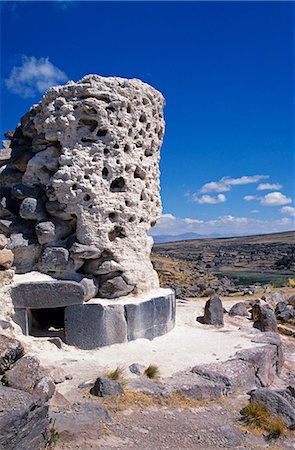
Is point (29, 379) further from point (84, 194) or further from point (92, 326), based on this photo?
point (84, 194)

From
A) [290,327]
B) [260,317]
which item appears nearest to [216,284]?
[290,327]

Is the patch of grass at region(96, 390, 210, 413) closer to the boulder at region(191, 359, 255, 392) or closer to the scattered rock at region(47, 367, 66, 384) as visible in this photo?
the boulder at region(191, 359, 255, 392)

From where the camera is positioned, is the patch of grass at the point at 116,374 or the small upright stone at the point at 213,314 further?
the small upright stone at the point at 213,314

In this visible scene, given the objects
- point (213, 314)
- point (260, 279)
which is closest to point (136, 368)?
point (213, 314)

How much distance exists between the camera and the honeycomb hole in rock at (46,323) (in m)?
7.99

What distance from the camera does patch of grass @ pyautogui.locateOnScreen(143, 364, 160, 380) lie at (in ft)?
21.1

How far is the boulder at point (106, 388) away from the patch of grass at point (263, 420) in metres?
1.62

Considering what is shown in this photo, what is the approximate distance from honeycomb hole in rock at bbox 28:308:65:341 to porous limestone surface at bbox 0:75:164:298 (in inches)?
39.4

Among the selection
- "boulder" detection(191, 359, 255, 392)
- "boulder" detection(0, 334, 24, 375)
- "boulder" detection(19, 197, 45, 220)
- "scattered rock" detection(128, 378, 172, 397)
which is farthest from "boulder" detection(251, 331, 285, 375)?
"boulder" detection(19, 197, 45, 220)

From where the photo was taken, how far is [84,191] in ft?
26.5

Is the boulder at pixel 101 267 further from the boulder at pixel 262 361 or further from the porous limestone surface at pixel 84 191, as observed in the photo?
the boulder at pixel 262 361

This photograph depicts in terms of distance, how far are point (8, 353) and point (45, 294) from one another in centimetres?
221

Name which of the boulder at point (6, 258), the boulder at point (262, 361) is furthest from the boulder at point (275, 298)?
the boulder at point (6, 258)

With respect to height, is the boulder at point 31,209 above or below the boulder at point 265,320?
above
